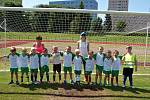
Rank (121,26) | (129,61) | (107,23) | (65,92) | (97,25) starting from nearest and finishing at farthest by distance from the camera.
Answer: (65,92) < (129,61) < (107,23) < (97,25) < (121,26)

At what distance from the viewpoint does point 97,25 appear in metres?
16.2

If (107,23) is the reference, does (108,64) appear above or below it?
below

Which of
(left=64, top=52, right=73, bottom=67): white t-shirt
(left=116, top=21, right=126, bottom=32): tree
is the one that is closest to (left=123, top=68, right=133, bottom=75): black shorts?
(left=64, top=52, right=73, bottom=67): white t-shirt

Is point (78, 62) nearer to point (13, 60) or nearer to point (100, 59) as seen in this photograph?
point (100, 59)

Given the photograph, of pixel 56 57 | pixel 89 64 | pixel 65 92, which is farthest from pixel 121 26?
pixel 65 92

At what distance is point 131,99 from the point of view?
11188 mm

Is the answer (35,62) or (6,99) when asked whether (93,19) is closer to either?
(35,62)

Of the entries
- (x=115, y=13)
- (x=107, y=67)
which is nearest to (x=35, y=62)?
(x=107, y=67)

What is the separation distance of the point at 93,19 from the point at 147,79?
3.38m

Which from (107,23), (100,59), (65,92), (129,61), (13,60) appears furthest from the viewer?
(107,23)

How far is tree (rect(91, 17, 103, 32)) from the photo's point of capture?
15156mm

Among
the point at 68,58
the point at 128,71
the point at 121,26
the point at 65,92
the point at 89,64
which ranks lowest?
the point at 65,92

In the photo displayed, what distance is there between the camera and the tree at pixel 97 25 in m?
15.2

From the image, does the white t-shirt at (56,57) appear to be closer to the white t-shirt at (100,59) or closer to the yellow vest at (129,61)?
the white t-shirt at (100,59)
